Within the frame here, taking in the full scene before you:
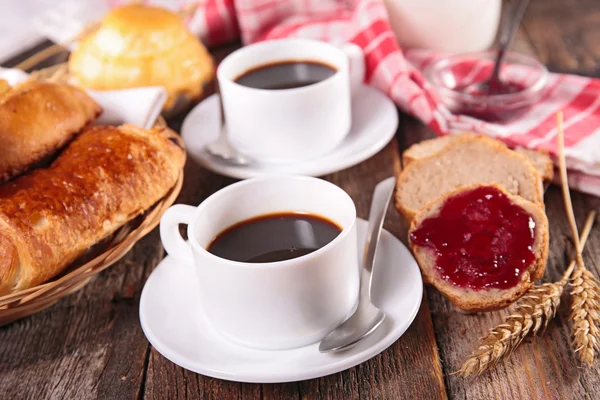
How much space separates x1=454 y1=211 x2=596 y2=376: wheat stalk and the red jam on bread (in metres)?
0.06

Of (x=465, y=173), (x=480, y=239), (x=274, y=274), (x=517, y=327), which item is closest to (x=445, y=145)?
(x=465, y=173)

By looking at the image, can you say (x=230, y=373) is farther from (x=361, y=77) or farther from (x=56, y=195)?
(x=361, y=77)

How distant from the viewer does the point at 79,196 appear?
5.42ft

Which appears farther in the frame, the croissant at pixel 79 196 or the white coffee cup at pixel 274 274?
the croissant at pixel 79 196

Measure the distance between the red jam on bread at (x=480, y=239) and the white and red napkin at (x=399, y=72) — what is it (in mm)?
447

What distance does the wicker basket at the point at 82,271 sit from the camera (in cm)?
151

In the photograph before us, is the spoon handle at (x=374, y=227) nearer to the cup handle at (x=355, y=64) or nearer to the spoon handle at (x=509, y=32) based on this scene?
the cup handle at (x=355, y=64)

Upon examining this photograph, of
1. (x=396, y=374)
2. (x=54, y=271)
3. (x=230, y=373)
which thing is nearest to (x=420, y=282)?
(x=396, y=374)

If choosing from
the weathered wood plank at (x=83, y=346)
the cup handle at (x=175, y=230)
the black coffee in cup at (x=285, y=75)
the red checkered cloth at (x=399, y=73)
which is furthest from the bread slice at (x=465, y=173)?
the weathered wood plank at (x=83, y=346)

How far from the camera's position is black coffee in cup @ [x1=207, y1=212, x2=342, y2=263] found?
4.74 ft

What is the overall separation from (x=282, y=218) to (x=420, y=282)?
332mm

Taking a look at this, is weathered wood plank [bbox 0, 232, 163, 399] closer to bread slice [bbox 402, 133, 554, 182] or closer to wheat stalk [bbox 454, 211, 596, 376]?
wheat stalk [bbox 454, 211, 596, 376]

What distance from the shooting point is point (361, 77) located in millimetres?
2412

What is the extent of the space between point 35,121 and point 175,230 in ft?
1.76
